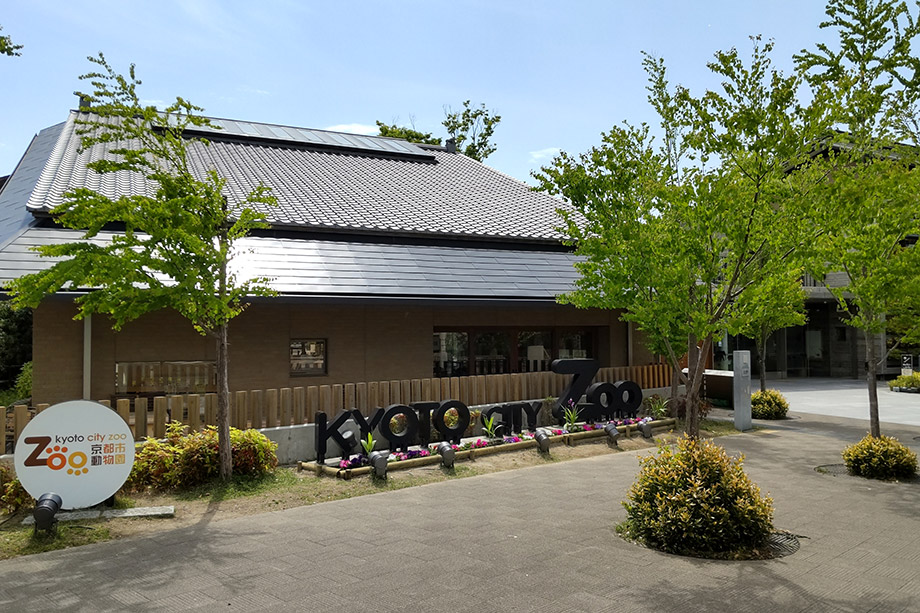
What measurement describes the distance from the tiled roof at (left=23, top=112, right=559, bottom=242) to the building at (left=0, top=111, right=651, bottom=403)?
83 millimetres

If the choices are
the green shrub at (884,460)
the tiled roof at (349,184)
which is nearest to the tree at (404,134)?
the tiled roof at (349,184)

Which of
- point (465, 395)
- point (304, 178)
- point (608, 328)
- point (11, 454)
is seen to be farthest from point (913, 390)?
point (11, 454)

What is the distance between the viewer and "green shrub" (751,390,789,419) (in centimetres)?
1975

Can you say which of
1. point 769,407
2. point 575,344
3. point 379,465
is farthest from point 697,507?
point 769,407

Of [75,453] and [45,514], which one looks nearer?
[45,514]

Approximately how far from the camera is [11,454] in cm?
1012

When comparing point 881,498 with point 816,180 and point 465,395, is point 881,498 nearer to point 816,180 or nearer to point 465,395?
point 816,180

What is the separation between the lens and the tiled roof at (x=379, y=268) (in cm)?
1452

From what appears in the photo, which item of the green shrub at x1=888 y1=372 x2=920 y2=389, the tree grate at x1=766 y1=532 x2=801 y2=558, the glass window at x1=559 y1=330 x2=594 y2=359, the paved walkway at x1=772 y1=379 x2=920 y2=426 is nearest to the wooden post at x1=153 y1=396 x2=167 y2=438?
the tree grate at x1=766 y1=532 x2=801 y2=558

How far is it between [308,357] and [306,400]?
291 cm

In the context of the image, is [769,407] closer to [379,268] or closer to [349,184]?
[379,268]

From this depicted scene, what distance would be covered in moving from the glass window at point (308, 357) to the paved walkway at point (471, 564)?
241 inches

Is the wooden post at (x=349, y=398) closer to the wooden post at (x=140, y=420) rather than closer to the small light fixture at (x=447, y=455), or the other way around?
the small light fixture at (x=447, y=455)

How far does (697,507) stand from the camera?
7848 millimetres
